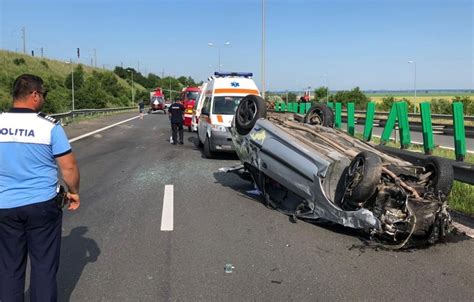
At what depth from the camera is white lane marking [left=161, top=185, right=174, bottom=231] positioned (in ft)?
22.2

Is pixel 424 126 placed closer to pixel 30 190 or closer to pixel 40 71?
pixel 30 190

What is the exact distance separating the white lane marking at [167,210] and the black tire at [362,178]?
2.34 m

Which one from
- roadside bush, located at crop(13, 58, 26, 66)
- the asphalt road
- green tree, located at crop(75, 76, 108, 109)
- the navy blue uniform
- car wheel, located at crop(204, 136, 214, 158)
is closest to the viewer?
the navy blue uniform

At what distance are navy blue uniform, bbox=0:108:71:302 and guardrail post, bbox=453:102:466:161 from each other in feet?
23.8

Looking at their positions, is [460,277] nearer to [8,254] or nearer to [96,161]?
[8,254]

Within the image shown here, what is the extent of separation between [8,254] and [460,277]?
4.02 metres

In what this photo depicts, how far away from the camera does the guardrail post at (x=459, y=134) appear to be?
348 inches

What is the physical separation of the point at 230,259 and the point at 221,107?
9.76 m

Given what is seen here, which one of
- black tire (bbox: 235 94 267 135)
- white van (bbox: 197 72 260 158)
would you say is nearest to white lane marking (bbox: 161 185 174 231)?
black tire (bbox: 235 94 267 135)

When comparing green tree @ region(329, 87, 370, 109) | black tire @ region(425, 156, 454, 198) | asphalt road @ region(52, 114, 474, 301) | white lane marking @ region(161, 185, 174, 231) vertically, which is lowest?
asphalt road @ region(52, 114, 474, 301)

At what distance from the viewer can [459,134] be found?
8961 mm

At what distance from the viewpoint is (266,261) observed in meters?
5.36

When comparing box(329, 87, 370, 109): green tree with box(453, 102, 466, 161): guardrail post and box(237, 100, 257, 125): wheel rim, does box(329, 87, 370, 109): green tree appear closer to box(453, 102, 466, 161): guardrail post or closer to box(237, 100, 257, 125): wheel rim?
box(453, 102, 466, 161): guardrail post

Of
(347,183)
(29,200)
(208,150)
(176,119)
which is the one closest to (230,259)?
(347,183)
